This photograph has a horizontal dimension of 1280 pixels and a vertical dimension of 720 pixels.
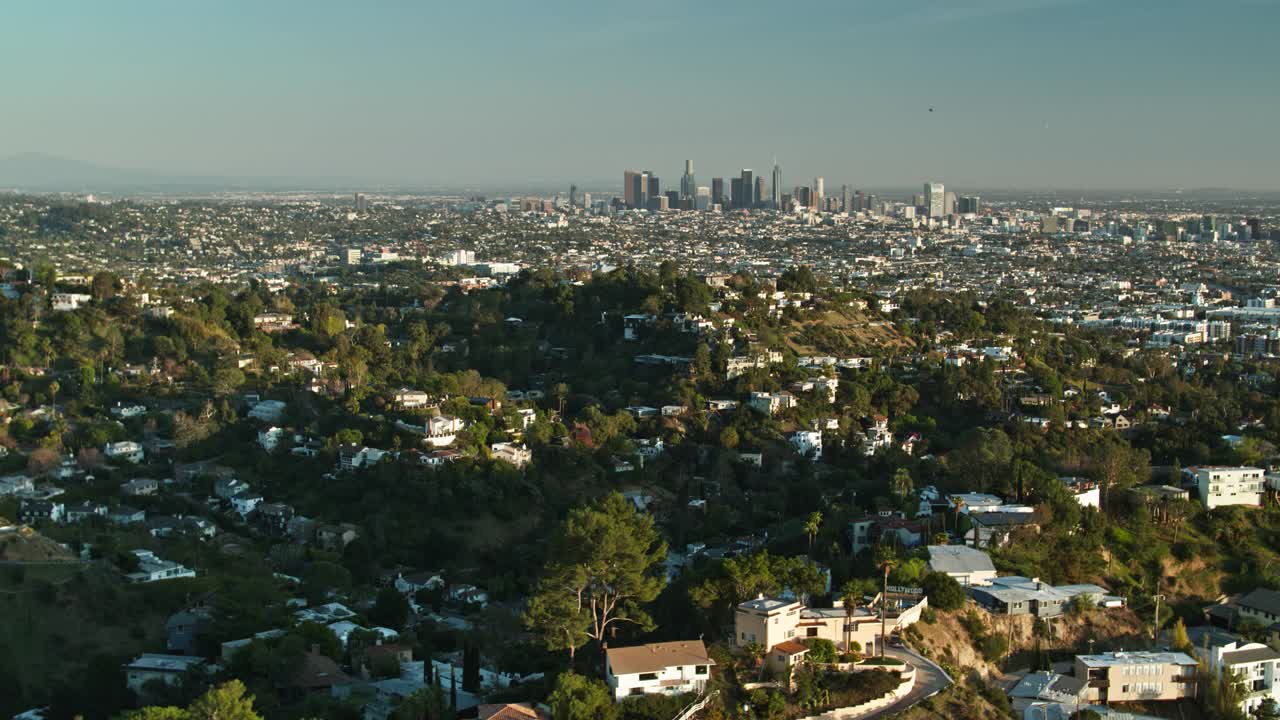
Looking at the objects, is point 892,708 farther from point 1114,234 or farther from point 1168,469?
point 1114,234

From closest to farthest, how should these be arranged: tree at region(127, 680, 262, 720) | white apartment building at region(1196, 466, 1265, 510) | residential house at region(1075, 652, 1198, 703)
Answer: tree at region(127, 680, 262, 720)
residential house at region(1075, 652, 1198, 703)
white apartment building at region(1196, 466, 1265, 510)

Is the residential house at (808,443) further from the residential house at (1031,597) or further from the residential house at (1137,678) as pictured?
the residential house at (1137,678)

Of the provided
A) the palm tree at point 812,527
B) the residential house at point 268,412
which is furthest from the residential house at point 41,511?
the palm tree at point 812,527

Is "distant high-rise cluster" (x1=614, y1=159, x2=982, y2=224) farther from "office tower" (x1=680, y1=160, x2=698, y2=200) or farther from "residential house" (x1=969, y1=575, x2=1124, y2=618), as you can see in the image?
"residential house" (x1=969, y1=575, x2=1124, y2=618)

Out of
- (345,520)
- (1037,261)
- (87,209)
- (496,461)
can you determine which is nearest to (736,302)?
(496,461)

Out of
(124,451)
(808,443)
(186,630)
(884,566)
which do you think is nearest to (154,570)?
(186,630)

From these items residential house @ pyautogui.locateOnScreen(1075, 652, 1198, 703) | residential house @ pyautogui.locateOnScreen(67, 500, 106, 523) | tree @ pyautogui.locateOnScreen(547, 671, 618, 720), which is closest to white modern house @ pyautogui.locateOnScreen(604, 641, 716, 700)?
tree @ pyautogui.locateOnScreen(547, 671, 618, 720)

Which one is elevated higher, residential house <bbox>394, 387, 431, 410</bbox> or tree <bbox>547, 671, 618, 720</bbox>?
residential house <bbox>394, 387, 431, 410</bbox>
